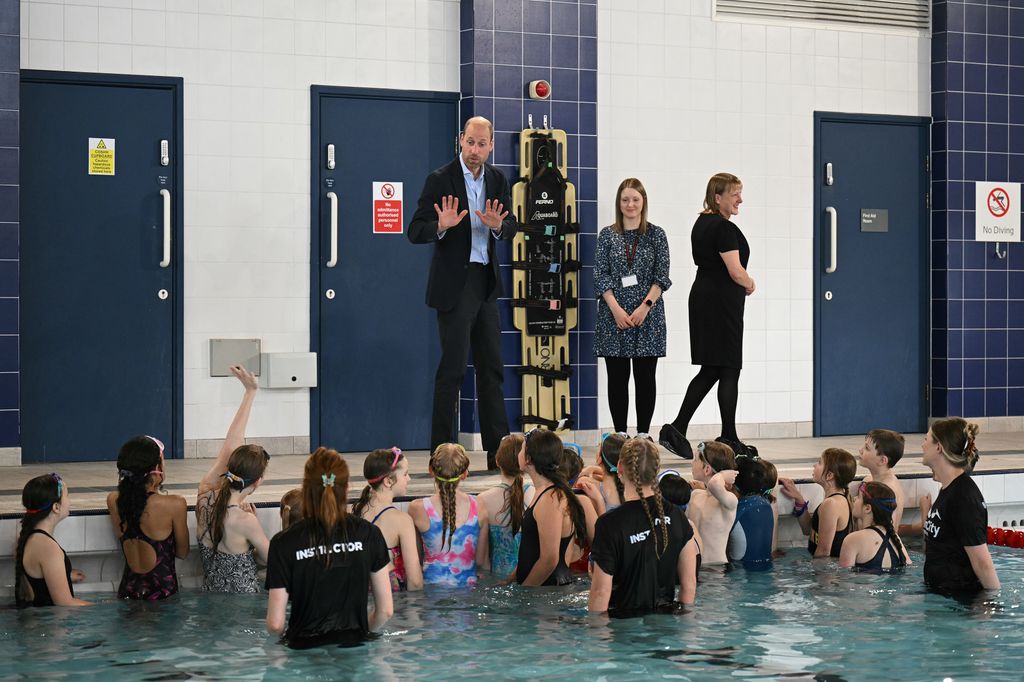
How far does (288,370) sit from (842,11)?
188 inches

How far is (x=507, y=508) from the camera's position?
20.0ft

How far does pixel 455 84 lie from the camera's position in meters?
8.90

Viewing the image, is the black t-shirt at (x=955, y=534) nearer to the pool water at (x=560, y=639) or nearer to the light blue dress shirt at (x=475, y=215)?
the pool water at (x=560, y=639)

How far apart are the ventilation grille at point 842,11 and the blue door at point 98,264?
4024mm

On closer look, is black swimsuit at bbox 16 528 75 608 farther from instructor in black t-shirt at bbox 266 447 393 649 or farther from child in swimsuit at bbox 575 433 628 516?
child in swimsuit at bbox 575 433 628 516

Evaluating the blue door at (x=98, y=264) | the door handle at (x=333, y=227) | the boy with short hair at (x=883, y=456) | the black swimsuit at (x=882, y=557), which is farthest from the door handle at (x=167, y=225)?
the black swimsuit at (x=882, y=557)

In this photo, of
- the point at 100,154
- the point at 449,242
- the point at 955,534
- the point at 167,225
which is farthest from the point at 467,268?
the point at 955,534

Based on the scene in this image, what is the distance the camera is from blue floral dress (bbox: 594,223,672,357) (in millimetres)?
8133

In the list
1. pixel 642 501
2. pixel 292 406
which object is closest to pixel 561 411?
pixel 292 406

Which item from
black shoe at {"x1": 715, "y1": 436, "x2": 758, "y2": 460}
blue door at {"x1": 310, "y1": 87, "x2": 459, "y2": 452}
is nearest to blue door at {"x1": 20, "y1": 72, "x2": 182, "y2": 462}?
blue door at {"x1": 310, "y1": 87, "x2": 459, "y2": 452}

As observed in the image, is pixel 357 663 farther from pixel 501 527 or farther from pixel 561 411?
pixel 561 411

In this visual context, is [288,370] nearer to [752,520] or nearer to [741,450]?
[741,450]

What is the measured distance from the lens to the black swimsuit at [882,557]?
6223 mm

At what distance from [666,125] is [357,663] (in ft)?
18.5
